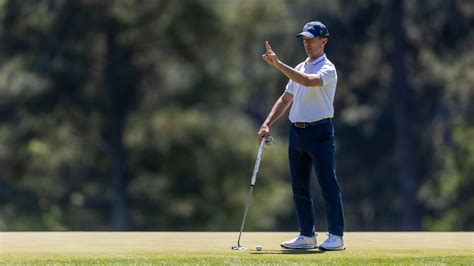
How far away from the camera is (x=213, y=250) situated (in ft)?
31.6

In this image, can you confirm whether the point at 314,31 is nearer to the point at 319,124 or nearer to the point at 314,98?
the point at 314,98

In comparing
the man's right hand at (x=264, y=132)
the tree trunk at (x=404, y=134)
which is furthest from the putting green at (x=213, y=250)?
the tree trunk at (x=404, y=134)

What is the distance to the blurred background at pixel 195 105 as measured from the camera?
3581 centimetres

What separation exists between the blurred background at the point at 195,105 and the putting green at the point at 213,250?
23611 mm

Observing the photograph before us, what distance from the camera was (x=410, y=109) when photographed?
38031 millimetres

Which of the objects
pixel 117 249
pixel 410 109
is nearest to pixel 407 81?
pixel 410 109

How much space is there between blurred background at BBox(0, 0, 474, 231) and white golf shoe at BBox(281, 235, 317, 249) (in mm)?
24890

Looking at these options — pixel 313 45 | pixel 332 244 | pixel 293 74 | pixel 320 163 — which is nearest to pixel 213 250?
pixel 332 244

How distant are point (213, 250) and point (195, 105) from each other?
26.7 meters

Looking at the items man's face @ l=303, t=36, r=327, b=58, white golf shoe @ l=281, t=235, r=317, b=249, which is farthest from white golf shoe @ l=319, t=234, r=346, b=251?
man's face @ l=303, t=36, r=327, b=58

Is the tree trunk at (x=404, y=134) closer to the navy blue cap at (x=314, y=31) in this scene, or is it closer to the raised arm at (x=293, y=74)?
the navy blue cap at (x=314, y=31)

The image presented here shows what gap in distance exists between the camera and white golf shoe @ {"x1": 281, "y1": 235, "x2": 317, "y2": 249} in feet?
32.6

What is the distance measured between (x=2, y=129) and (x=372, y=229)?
12248 millimetres

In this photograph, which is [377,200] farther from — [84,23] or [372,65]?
[84,23]
